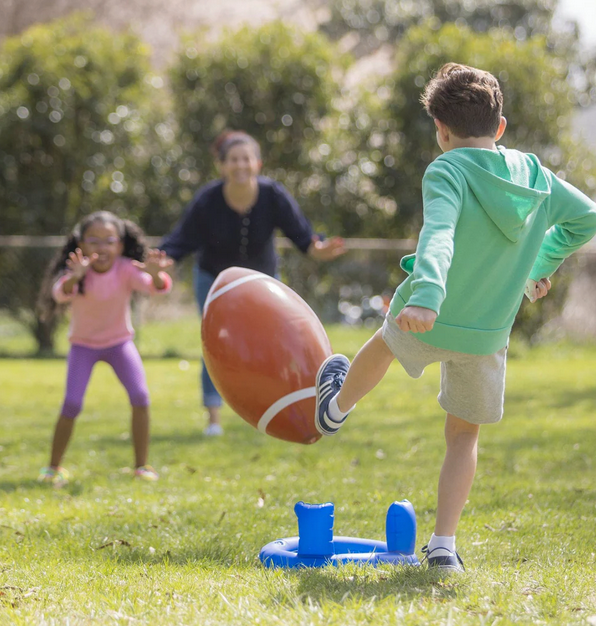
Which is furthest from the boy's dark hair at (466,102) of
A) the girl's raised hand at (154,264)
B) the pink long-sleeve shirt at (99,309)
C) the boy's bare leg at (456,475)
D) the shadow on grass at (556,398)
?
the shadow on grass at (556,398)

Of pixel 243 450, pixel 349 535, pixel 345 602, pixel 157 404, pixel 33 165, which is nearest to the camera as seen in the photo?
pixel 345 602

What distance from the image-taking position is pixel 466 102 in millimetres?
3166

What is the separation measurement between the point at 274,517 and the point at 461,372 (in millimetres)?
1431

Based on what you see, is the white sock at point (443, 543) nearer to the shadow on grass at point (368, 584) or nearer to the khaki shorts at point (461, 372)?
the shadow on grass at point (368, 584)

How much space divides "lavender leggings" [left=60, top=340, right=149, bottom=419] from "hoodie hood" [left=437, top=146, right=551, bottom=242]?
2.72m

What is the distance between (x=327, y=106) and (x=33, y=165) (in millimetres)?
4576

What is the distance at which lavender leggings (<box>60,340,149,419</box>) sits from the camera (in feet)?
17.1

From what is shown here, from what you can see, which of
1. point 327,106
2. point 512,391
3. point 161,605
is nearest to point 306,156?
point 327,106

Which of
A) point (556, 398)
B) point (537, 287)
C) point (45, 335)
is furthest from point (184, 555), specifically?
point (45, 335)

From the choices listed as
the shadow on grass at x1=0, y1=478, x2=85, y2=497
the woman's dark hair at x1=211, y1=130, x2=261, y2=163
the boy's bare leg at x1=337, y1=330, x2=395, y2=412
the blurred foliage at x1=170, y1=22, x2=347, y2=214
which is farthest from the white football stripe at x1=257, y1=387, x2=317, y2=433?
the blurred foliage at x1=170, y1=22, x2=347, y2=214

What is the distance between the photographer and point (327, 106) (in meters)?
13.9

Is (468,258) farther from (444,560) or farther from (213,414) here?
(213,414)

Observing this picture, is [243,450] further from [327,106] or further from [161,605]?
[327,106]

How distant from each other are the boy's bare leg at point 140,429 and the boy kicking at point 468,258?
2075mm
